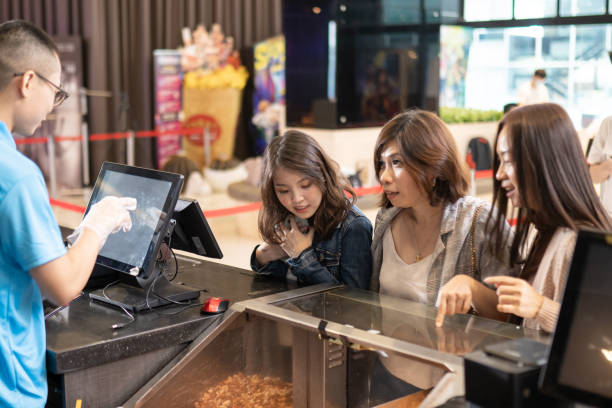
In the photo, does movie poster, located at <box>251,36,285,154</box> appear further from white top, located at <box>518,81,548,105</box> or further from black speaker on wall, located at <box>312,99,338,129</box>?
white top, located at <box>518,81,548,105</box>

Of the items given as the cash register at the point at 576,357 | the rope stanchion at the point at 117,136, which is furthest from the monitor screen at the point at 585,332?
the rope stanchion at the point at 117,136

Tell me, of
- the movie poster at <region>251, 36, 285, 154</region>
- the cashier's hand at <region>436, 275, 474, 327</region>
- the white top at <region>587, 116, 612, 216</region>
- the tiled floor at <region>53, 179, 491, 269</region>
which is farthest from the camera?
the movie poster at <region>251, 36, 285, 154</region>

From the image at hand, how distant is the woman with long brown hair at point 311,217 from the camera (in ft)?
7.63

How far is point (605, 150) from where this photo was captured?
13.2ft

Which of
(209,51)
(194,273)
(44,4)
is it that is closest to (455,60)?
(209,51)

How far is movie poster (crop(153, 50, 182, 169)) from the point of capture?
10.1 metres

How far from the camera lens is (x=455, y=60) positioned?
959 cm

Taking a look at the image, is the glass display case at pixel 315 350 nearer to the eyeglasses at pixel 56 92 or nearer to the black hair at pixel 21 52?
the eyeglasses at pixel 56 92

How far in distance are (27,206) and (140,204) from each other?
616 mm

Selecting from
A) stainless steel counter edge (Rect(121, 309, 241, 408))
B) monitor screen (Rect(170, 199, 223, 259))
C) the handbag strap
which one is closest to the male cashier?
stainless steel counter edge (Rect(121, 309, 241, 408))

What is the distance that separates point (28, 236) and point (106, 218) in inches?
9.4

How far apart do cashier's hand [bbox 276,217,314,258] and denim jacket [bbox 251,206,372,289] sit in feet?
0.06

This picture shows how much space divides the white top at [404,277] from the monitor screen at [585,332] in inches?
37.3

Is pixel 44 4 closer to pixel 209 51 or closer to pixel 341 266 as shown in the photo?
pixel 209 51
